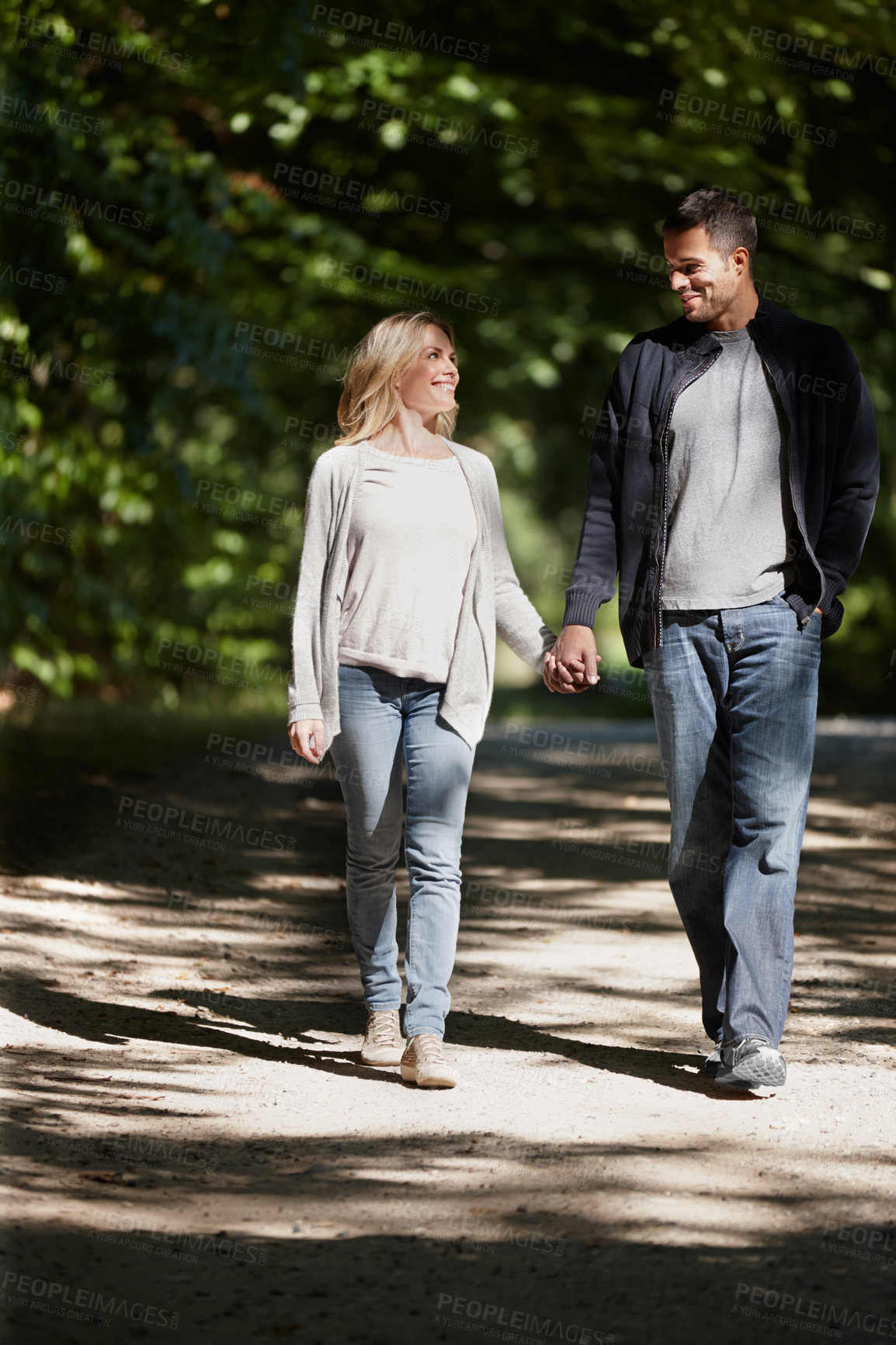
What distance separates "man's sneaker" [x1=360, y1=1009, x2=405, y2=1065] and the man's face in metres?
2.19

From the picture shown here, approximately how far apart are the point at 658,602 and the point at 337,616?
2.89ft

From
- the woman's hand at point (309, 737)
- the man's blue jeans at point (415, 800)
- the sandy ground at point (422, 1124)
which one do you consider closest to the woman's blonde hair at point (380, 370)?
the man's blue jeans at point (415, 800)

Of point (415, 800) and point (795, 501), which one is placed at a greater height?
point (795, 501)

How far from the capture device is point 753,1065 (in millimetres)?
4082

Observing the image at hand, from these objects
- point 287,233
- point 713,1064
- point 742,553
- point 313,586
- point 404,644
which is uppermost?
point 287,233

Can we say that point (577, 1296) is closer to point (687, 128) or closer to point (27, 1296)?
point (27, 1296)

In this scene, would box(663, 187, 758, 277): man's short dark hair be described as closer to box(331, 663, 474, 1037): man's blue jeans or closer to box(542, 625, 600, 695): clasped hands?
box(542, 625, 600, 695): clasped hands

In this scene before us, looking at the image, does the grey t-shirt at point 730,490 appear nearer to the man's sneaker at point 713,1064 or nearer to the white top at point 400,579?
the white top at point 400,579

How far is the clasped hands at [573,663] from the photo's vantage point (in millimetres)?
4242

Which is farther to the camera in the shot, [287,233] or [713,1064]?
[287,233]

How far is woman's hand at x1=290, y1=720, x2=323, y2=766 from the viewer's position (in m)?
4.22

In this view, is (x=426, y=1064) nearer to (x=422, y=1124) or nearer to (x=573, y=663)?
(x=422, y=1124)

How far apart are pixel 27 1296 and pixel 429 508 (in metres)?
2.27

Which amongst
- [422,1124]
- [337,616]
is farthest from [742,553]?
[422,1124]
